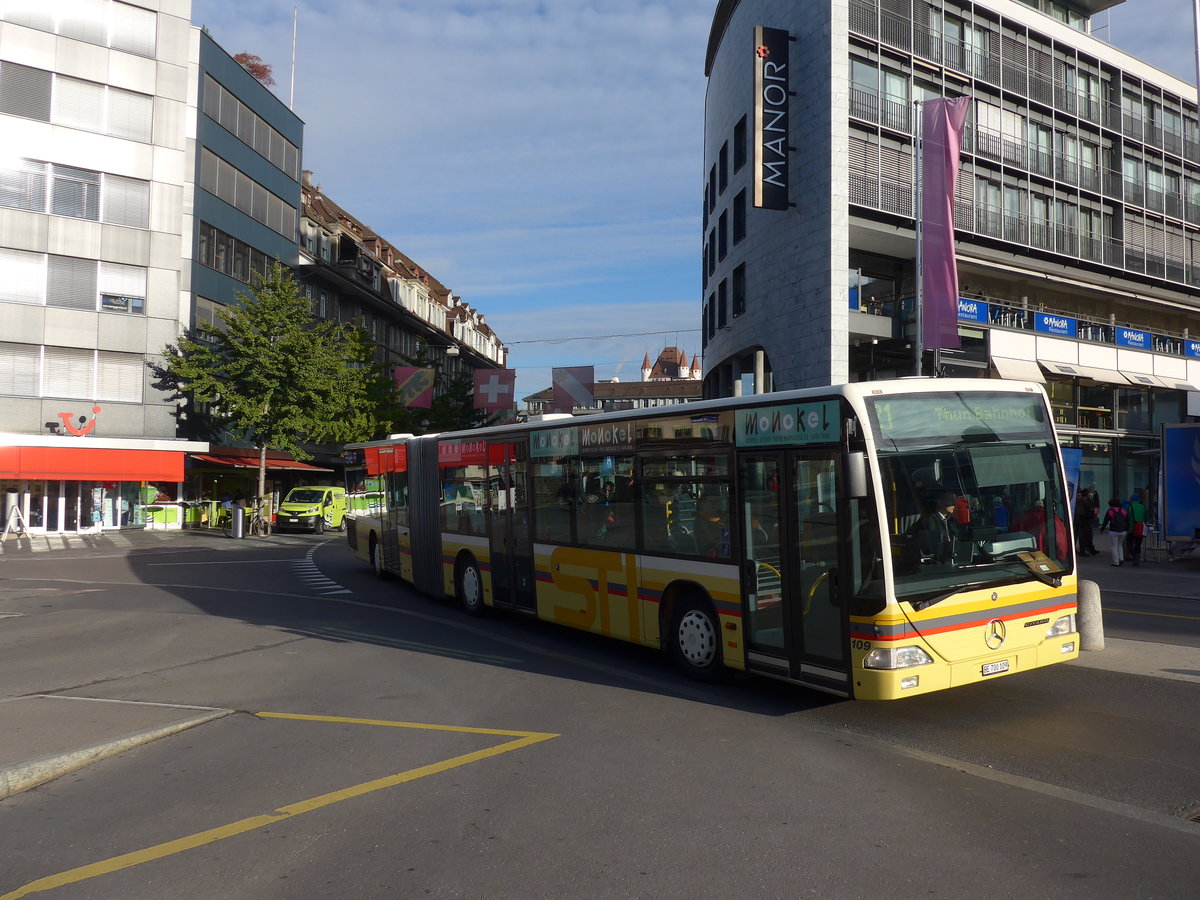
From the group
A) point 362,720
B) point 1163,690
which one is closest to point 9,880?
point 362,720

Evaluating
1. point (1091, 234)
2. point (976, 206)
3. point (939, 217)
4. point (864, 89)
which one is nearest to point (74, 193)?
point (864, 89)

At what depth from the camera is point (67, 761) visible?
6816mm

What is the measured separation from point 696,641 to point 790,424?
2439mm

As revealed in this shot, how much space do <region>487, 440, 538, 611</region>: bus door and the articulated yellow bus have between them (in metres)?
1.53

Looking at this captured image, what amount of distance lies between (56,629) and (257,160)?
3604cm

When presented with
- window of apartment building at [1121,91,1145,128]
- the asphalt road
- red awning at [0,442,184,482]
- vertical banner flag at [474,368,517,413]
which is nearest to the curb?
the asphalt road

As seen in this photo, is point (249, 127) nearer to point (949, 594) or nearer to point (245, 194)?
point (245, 194)

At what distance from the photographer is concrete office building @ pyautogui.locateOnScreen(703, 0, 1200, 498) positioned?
97.4 ft

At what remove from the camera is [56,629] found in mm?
13547

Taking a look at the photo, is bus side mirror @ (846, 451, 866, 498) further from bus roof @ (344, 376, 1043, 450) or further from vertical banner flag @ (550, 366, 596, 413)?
vertical banner flag @ (550, 366, 596, 413)

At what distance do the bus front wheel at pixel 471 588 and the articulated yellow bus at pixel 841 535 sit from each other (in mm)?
3274

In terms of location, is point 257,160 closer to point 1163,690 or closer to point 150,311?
point 150,311

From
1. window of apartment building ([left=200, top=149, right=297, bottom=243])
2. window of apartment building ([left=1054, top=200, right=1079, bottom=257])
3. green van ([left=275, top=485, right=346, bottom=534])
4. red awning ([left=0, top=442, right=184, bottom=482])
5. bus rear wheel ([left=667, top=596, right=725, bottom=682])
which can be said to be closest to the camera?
bus rear wheel ([left=667, top=596, right=725, bottom=682])

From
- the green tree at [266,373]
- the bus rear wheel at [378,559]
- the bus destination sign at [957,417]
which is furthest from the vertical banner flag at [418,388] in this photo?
the bus destination sign at [957,417]
